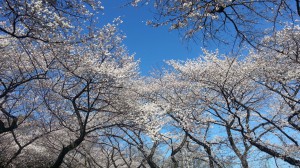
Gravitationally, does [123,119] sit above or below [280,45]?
below

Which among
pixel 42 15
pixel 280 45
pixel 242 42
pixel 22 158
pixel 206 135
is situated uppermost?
pixel 280 45

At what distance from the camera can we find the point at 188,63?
57.7 feet

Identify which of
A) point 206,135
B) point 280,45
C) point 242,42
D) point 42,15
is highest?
point 280,45

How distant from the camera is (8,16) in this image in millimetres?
5715

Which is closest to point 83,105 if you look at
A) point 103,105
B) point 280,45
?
point 103,105

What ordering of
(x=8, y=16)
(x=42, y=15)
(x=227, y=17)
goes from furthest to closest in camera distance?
(x=42, y=15)
(x=8, y=16)
(x=227, y=17)

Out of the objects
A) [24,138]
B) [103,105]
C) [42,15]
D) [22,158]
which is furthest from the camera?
[22,158]

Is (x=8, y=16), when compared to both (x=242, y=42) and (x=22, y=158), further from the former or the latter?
(x=22, y=158)

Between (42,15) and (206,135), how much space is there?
1271 cm

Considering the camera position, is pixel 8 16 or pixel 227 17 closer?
pixel 227 17

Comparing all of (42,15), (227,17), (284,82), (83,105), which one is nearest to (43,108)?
(83,105)

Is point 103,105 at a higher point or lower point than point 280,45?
lower

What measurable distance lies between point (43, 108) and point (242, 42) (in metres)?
12.2

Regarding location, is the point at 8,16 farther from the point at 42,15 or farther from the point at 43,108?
the point at 43,108
